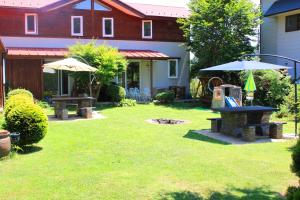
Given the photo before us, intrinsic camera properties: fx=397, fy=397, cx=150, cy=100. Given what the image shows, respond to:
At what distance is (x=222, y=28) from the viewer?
2261 centimetres

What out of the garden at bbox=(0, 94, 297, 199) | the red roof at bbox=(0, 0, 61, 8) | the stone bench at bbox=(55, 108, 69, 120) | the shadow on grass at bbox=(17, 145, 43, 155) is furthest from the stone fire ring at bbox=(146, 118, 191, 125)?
the red roof at bbox=(0, 0, 61, 8)

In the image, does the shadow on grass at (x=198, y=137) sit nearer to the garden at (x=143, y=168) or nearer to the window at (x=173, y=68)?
the garden at (x=143, y=168)

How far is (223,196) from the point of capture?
6.07 metres

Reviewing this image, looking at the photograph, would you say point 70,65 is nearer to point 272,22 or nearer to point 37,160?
point 37,160

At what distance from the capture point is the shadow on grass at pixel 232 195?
236 inches

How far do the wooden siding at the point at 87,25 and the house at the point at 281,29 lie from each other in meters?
5.65

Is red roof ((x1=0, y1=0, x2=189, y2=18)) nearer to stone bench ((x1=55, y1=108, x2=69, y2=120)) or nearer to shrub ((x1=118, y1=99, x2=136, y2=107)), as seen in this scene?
shrub ((x1=118, y1=99, x2=136, y2=107))

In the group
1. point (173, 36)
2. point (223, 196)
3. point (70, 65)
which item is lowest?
point (223, 196)

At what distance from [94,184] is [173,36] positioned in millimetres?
21232

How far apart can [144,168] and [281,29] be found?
757 inches

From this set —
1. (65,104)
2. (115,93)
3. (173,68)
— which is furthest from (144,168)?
(173,68)

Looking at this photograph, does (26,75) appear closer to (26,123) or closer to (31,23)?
(31,23)

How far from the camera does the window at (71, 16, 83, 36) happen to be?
2409cm

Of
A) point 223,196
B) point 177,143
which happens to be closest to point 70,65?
point 177,143
